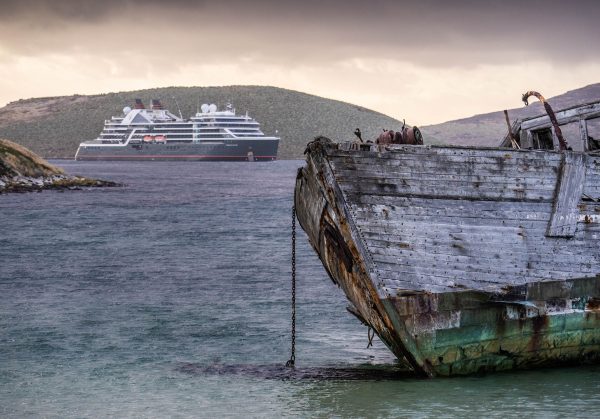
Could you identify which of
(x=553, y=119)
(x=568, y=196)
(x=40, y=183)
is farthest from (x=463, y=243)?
(x=40, y=183)

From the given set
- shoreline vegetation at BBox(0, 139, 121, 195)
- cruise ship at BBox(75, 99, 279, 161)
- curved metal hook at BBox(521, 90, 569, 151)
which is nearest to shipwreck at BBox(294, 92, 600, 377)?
curved metal hook at BBox(521, 90, 569, 151)

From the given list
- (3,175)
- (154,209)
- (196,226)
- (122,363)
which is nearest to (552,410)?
(122,363)

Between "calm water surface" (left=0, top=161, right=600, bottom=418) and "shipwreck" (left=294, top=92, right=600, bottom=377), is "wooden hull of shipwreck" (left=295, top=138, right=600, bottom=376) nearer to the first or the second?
"shipwreck" (left=294, top=92, right=600, bottom=377)

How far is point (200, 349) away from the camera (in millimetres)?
17281

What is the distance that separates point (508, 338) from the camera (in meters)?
13.3

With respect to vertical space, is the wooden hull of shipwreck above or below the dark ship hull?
below

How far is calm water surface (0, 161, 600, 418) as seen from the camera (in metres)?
13.0

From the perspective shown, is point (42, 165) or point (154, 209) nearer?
point (154, 209)

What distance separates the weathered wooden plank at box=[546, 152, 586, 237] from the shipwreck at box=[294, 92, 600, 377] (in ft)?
0.04

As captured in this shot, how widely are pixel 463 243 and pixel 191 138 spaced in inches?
6690

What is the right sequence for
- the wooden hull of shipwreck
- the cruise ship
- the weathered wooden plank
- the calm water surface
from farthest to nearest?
the cruise ship → the weathered wooden plank → the calm water surface → the wooden hull of shipwreck

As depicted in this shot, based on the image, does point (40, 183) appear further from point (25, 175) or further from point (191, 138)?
point (191, 138)

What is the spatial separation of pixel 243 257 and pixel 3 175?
45.2 m

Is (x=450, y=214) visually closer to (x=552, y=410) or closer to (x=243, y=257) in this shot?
(x=552, y=410)
